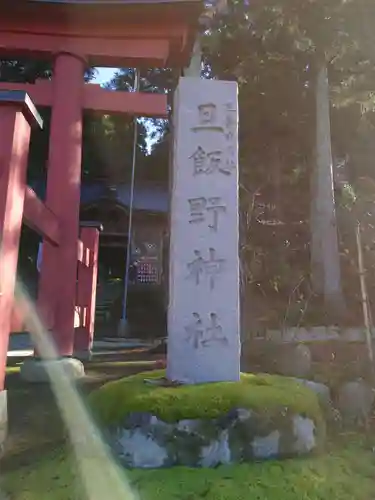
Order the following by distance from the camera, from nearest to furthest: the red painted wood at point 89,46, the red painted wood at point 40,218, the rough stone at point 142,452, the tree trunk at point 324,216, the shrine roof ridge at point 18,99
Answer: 1. the rough stone at point 142,452
2. the shrine roof ridge at point 18,99
3. the red painted wood at point 40,218
4. the red painted wood at point 89,46
5. the tree trunk at point 324,216

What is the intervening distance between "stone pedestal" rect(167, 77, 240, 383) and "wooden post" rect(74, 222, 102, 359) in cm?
518

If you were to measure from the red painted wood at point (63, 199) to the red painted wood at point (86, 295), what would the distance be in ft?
8.49

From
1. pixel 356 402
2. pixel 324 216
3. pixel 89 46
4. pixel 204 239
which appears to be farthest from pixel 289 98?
pixel 204 239

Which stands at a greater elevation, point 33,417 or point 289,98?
point 289,98

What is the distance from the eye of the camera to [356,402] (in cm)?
417

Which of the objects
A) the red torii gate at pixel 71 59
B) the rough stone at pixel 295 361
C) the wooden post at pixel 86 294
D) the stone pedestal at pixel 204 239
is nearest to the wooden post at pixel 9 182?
the stone pedestal at pixel 204 239

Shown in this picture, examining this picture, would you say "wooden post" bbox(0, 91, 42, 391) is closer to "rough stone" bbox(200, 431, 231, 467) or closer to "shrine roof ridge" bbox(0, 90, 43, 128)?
"shrine roof ridge" bbox(0, 90, 43, 128)

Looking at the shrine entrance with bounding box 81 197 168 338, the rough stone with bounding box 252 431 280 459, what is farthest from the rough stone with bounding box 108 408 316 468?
Result: the shrine entrance with bounding box 81 197 168 338

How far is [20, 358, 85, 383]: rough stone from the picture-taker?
560cm

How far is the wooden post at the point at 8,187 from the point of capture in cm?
354

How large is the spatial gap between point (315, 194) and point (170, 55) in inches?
181

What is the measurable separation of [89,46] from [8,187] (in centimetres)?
318

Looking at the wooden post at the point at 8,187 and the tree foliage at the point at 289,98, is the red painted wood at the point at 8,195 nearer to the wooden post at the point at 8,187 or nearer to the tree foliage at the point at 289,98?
the wooden post at the point at 8,187

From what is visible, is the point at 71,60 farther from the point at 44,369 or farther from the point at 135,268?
the point at 135,268
